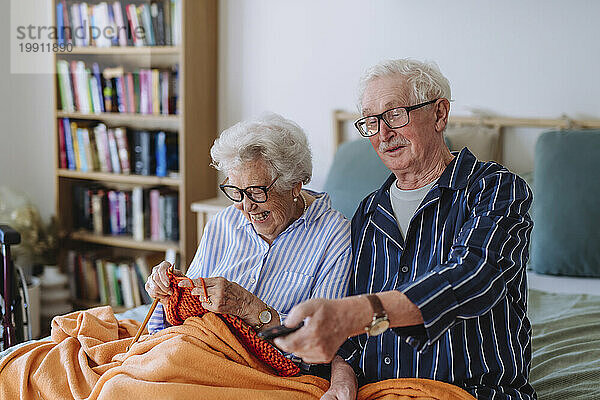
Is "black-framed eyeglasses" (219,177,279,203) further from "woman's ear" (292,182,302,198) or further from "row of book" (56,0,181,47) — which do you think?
"row of book" (56,0,181,47)

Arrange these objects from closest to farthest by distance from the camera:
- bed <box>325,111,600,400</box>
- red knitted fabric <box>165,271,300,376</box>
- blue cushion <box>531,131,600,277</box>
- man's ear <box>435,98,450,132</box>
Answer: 1. red knitted fabric <box>165,271,300,376</box>
2. man's ear <box>435,98,450,132</box>
3. bed <box>325,111,600,400</box>
4. blue cushion <box>531,131,600,277</box>

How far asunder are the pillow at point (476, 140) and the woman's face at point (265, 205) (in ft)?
4.07

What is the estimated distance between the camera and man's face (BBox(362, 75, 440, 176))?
1.49 m

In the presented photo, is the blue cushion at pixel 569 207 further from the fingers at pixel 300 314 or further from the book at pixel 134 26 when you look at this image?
the book at pixel 134 26

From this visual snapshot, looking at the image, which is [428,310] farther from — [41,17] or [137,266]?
[41,17]

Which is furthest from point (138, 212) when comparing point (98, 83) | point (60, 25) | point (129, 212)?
point (60, 25)

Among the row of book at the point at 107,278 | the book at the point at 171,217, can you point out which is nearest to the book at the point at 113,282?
the row of book at the point at 107,278

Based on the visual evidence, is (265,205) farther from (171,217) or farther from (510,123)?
(171,217)

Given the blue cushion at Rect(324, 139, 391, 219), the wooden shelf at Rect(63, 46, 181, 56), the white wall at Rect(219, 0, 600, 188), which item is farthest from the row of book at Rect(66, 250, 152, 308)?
the blue cushion at Rect(324, 139, 391, 219)

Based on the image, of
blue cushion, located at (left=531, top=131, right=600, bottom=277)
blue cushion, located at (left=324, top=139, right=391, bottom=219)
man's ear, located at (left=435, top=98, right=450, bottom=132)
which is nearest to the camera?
man's ear, located at (left=435, top=98, right=450, bottom=132)

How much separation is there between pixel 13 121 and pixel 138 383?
280cm

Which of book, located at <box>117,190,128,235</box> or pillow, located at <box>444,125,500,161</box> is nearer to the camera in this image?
pillow, located at <box>444,125,500,161</box>

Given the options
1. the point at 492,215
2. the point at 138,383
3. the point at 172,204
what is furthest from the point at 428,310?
the point at 172,204

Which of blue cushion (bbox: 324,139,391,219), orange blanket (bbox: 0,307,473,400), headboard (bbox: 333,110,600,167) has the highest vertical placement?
headboard (bbox: 333,110,600,167)
